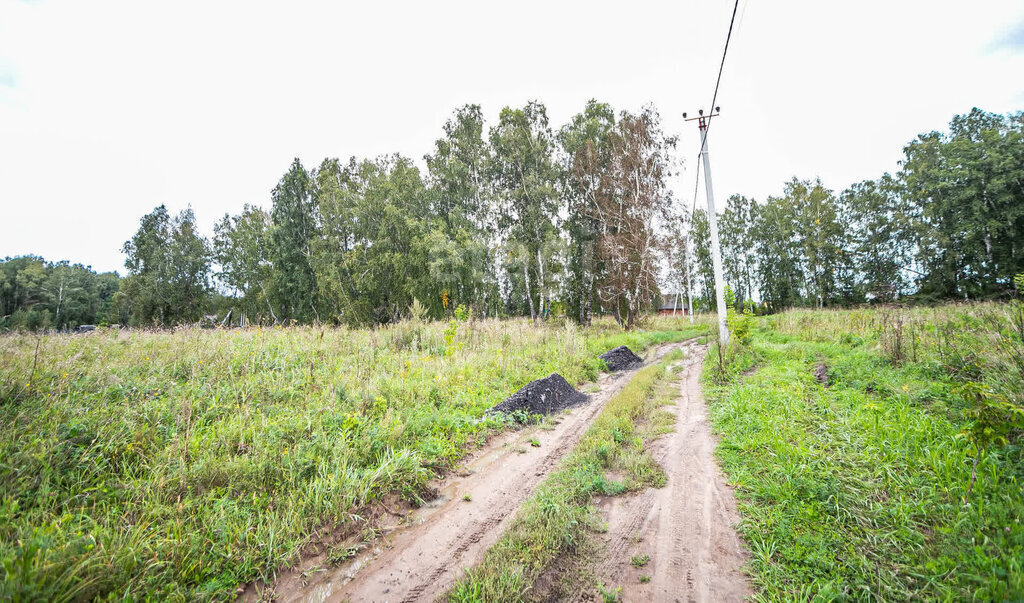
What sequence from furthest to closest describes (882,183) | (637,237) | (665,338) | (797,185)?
(797,185) → (882,183) → (637,237) → (665,338)

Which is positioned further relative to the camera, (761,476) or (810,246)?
(810,246)

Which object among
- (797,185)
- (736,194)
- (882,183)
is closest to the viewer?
(882,183)

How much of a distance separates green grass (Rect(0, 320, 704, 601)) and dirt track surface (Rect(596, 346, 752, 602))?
2107mm

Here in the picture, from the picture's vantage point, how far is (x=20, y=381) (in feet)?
13.0

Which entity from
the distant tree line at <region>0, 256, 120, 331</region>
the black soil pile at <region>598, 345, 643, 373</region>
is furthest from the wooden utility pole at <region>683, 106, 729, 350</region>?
the distant tree line at <region>0, 256, 120, 331</region>

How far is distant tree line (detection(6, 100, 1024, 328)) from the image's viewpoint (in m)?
21.1

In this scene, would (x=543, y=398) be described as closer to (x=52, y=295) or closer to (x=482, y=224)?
(x=482, y=224)

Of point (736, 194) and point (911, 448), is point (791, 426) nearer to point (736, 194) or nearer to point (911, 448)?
point (911, 448)

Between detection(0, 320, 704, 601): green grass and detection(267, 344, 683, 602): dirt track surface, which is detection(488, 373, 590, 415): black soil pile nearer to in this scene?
detection(0, 320, 704, 601): green grass

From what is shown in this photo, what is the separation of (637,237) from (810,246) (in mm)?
28215

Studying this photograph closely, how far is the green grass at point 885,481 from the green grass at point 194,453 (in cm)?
338

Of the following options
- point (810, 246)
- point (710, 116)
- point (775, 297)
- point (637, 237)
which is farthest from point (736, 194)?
point (710, 116)

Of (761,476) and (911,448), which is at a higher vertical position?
(911,448)

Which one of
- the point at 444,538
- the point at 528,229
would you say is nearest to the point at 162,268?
the point at 528,229
